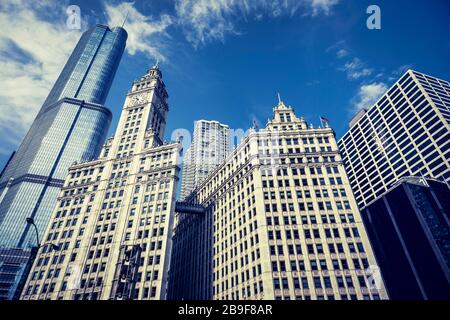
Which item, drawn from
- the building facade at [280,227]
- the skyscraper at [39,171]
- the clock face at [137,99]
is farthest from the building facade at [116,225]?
the skyscraper at [39,171]

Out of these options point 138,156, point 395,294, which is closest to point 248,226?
point 138,156

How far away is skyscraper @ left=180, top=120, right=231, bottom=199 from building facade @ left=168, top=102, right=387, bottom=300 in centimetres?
6327

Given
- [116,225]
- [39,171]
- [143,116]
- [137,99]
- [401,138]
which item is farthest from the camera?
[39,171]

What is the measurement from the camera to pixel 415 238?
100000 millimetres

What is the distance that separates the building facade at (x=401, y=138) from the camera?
11644cm

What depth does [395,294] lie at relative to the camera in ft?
342

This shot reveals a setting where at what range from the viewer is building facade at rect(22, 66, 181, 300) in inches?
2608

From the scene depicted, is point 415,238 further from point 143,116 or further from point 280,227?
point 143,116

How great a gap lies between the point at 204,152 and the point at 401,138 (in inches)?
3972

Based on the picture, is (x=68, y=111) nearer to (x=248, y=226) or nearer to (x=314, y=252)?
(x=248, y=226)

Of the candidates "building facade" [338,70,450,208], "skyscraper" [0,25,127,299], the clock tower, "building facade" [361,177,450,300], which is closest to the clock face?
the clock tower

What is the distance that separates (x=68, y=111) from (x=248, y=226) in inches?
6828

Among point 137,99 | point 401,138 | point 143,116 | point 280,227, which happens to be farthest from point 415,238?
point 137,99

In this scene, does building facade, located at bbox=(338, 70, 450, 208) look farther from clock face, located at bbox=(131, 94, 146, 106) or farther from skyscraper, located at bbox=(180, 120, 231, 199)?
clock face, located at bbox=(131, 94, 146, 106)
